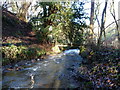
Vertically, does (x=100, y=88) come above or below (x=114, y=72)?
below

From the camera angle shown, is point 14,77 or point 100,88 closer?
point 100,88

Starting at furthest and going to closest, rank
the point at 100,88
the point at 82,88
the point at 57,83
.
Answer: the point at 57,83
the point at 82,88
the point at 100,88

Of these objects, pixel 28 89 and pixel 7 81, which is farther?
pixel 7 81

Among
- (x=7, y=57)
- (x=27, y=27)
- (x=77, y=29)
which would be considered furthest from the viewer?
(x=27, y=27)

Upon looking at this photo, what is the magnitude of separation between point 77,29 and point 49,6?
159 inches

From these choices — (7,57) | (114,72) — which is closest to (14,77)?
(7,57)

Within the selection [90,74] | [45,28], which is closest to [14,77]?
[90,74]

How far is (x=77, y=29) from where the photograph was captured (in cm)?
1540

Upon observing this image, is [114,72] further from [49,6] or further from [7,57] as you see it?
[49,6]

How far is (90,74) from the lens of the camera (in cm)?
560

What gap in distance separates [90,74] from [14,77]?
11.5 feet

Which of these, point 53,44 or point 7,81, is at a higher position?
point 53,44

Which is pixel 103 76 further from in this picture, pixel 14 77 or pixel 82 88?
pixel 14 77

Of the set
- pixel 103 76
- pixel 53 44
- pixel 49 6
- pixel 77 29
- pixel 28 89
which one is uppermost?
pixel 49 6
